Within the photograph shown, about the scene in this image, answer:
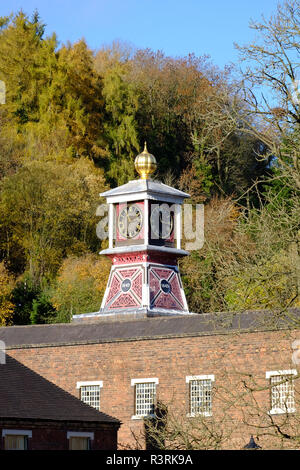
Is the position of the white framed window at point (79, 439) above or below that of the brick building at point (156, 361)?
below

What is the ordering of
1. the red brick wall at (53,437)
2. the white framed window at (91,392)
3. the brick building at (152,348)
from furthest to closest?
the white framed window at (91,392) < the brick building at (152,348) < the red brick wall at (53,437)

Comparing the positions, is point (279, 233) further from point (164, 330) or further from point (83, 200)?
point (83, 200)

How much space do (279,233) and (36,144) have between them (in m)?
42.9

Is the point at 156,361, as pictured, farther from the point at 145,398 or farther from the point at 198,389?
the point at 198,389

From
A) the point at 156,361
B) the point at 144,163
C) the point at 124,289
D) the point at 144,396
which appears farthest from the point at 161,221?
the point at 144,396

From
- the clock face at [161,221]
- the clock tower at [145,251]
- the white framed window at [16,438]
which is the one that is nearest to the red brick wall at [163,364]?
the clock tower at [145,251]

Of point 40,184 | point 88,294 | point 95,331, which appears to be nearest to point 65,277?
point 88,294

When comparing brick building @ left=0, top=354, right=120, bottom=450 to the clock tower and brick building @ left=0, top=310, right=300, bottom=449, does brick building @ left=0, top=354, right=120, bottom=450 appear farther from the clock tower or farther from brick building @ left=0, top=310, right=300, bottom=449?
the clock tower

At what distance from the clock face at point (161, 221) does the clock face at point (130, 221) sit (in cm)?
50

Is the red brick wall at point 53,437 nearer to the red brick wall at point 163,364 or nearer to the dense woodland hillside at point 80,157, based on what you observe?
the red brick wall at point 163,364

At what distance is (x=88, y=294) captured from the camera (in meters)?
52.2

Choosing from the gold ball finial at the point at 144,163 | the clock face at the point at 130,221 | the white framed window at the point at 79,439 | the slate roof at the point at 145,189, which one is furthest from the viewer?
the gold ball finial at the point at 144,163

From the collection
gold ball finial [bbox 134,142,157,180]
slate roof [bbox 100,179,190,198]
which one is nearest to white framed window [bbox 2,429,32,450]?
slate roof [bbox 100,179,190,198]

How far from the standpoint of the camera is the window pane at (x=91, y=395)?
36281mm
